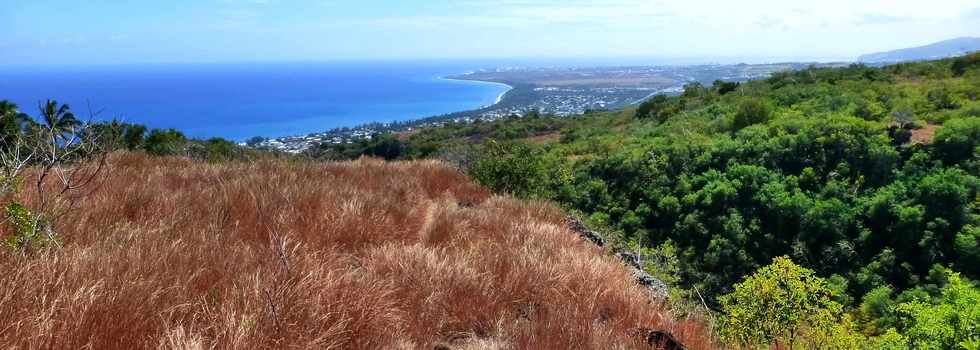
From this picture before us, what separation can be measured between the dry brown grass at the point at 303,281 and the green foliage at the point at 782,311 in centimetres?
180

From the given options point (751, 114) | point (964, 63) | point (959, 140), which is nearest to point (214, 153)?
point (959, 140)

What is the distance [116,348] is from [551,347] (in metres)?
1.50

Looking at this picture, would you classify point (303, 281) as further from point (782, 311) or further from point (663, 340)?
point (782, 311)

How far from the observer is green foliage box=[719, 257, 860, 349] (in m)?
4.85

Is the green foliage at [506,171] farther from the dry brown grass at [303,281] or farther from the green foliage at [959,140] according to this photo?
the green foliage at [959,140]

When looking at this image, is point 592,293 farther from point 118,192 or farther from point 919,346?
point 919,346

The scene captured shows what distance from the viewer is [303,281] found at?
223cm

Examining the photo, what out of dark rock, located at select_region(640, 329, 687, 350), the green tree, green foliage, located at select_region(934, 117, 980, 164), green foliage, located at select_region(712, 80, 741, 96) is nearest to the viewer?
dark rock, located at select_region(640, 329, 687, 350)

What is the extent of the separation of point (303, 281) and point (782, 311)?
465cm

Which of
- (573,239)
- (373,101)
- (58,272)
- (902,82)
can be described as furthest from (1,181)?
(373,101)

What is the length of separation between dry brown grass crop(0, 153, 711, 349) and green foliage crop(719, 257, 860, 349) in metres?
1.80

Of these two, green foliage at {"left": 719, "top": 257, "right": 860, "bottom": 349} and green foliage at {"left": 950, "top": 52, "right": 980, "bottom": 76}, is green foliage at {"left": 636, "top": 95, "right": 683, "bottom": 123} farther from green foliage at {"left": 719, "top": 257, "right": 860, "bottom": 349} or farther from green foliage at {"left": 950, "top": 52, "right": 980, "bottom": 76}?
green foliage at {"left": 719, "top": 257, "right": 860, "bottom": 349}

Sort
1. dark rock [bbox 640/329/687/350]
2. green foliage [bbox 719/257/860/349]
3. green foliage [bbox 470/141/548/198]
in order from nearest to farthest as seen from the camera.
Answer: dark rock [bbox 640/329/687/350], green foliage [bbox 719/257/860/349], green foliage [bbox 470/141/548/198]

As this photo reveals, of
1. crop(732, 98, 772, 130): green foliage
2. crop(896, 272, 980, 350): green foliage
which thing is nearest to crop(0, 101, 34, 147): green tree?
crop(896, 272, 980, 350): green foliage
